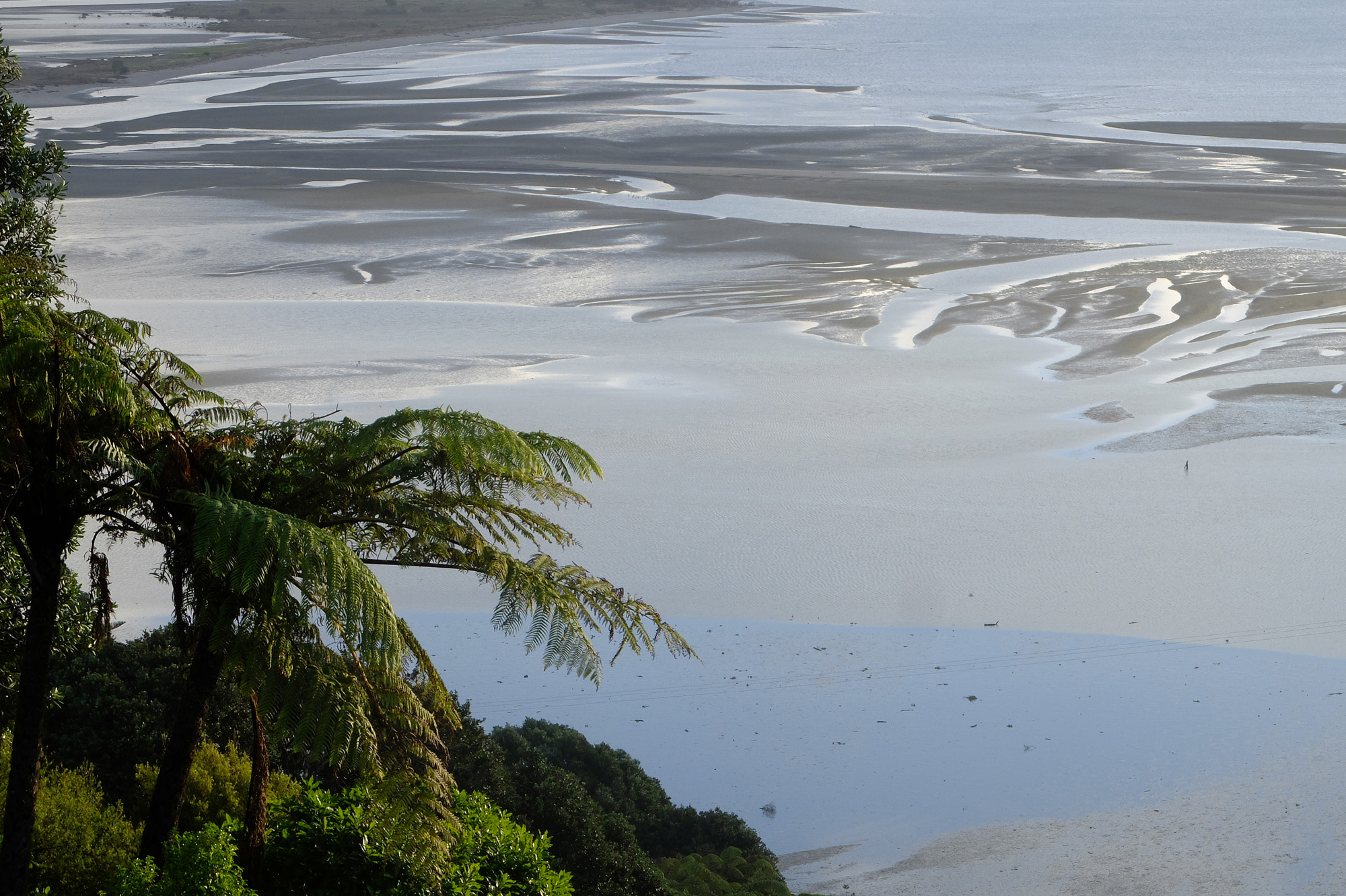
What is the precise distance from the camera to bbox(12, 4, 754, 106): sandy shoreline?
42.0m

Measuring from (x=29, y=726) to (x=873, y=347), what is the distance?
1407cm

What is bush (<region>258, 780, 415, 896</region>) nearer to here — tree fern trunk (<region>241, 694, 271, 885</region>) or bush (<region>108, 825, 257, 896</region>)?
tree fern trunk (<region>241, 694, 271, 885</region>)

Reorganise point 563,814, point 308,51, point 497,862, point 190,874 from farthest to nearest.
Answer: point 308,51, point 563,814, point 497,862, point 190,874

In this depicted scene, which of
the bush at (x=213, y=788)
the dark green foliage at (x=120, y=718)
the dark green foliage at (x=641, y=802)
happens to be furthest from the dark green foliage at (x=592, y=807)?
the dark green foliage at (x=120, y=718)

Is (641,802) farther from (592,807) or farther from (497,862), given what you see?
(497,862)

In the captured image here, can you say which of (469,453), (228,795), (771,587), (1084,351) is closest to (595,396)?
(771,587)

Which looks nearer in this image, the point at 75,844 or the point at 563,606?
the point at 563,606

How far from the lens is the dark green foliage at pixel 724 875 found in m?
7.42

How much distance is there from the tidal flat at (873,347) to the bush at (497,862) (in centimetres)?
299

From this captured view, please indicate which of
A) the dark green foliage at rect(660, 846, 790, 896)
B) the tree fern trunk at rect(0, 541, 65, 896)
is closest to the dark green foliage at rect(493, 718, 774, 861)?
the dark green foliage at rect(660, 846, 790, 896)

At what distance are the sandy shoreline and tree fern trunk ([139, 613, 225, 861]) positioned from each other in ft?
123

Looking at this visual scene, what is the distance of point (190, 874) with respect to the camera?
16.6ft

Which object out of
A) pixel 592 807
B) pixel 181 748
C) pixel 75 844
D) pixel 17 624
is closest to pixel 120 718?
pixel 75 844

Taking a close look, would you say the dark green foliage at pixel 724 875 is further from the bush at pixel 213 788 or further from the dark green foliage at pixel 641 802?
the bush at pixel 213 788
